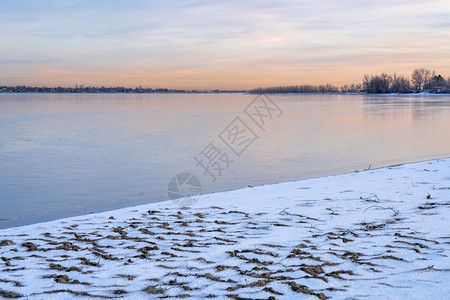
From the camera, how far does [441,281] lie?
332 centimetres

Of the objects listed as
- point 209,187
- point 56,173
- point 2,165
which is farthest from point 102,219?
point 2,165

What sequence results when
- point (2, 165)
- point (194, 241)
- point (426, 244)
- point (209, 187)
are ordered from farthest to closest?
point (2, 165), point (209, 187), point (194, 241), point (426, 244)

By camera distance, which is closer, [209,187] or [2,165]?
[209,187]

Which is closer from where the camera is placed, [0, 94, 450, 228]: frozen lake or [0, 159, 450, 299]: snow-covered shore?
[0, 159, 450, 299]: snow-covered shore

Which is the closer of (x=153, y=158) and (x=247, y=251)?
(x=247, y=251)

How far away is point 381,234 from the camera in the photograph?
15.4 feet

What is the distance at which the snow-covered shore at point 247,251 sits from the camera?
3.32 metres

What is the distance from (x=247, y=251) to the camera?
4207 mm

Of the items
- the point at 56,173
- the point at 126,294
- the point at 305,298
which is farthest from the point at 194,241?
the point at 56,173

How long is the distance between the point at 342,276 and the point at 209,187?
5.53 m

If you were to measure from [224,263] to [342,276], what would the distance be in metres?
1.02

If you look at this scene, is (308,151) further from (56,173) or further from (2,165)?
(2,165)

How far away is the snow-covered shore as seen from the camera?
3316 millimetres

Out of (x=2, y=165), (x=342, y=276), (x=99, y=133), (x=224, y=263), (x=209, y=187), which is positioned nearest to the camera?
(x=342, y=276)
